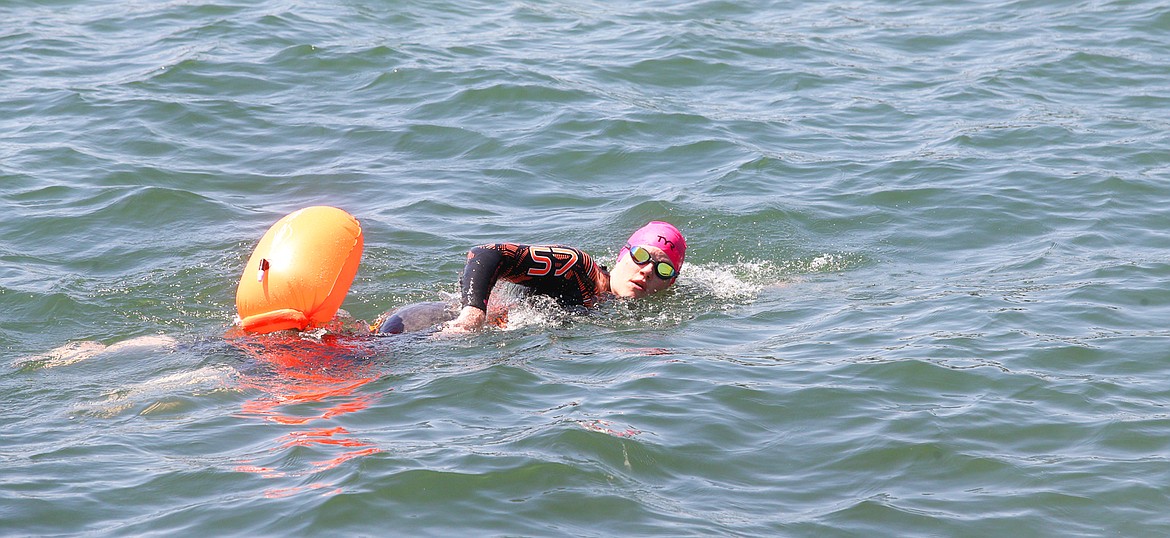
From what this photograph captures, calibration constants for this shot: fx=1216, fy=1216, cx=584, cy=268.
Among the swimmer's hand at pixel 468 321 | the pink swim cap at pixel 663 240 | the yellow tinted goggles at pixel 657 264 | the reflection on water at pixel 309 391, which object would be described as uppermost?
the pink swim cap at pixel 663 240

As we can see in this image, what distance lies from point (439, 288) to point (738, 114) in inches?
217

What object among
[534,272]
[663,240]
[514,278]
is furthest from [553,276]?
[663,240]

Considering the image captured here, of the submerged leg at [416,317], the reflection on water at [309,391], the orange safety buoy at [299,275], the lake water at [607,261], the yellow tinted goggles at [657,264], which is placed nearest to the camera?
the lake water at [607,261]

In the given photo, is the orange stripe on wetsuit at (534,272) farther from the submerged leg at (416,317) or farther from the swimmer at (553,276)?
the submerged leg at (416,317)

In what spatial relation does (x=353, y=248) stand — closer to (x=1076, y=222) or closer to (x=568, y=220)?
(x=568, y=220)

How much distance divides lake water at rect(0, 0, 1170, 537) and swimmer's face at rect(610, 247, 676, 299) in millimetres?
155

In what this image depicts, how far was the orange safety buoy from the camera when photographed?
749cm

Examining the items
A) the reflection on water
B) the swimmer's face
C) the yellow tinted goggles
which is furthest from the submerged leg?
the yellow tinted goggles

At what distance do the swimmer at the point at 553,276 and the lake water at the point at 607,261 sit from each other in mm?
182

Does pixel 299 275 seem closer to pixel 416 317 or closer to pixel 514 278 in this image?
pixel 416 317

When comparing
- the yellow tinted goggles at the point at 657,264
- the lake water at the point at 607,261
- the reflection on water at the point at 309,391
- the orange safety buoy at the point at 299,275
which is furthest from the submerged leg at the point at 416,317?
the yellow tinted goggles at the point at 657,264

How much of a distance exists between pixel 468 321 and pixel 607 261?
2.44 metres

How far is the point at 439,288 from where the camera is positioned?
30.9 feet

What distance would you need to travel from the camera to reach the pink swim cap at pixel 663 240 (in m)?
8.57
